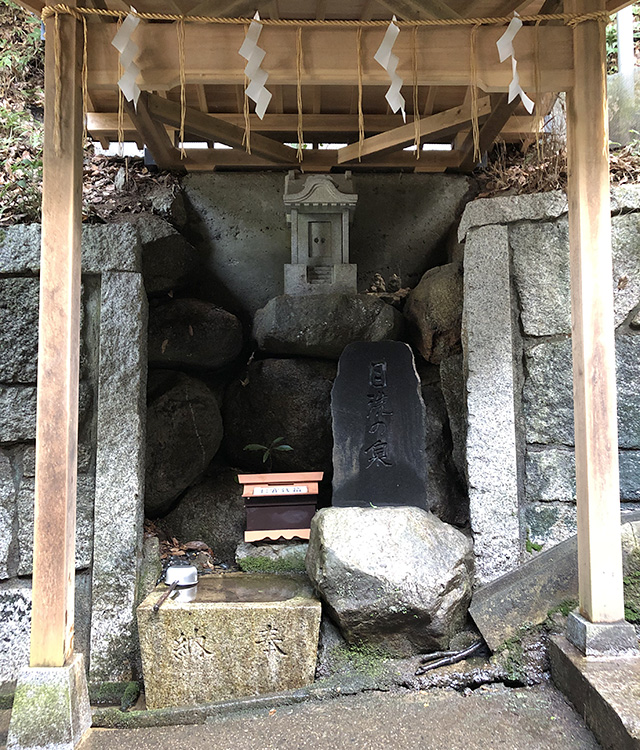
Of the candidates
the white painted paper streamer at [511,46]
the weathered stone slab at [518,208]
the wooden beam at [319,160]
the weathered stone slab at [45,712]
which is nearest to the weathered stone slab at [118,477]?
the weathered stone slab at [45,712]

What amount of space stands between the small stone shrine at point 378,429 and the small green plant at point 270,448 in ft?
2.17

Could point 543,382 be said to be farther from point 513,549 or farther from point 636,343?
point 513,549

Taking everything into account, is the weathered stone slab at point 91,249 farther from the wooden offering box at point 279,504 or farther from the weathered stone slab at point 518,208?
the weathered stone slab at point 518,208

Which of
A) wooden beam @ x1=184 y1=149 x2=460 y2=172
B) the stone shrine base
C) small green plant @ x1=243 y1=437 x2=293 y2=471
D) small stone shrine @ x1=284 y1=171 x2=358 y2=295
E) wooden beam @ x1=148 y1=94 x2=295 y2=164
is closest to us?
the stone shrine base

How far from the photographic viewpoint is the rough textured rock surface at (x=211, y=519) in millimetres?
4359

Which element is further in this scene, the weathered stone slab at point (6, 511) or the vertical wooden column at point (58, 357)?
the weathered stone slab at point (6, 511)

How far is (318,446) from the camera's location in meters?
4.61

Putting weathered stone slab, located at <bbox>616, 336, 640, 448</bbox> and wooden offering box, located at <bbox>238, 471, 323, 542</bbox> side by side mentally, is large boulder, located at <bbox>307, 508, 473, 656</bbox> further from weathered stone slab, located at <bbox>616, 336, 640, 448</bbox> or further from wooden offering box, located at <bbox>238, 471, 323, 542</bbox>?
weathered stone slab, located at <bbox>616, 336, 640, 448</bbox>

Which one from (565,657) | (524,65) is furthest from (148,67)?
(565,657)

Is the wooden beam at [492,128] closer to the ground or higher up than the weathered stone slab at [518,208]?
higher up

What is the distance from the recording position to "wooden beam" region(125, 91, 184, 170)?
11.9 feet

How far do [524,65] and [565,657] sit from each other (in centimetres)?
293

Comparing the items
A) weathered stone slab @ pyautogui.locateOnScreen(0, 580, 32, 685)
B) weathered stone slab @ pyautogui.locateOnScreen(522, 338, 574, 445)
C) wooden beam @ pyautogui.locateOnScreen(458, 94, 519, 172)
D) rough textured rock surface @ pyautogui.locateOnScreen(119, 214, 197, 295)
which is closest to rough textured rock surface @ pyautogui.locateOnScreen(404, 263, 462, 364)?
weathered stone slab @ pyautogui.locateOnScreen(522, 338, 574, 445)

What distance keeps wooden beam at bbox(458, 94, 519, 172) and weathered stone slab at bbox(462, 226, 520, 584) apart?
0.86m
